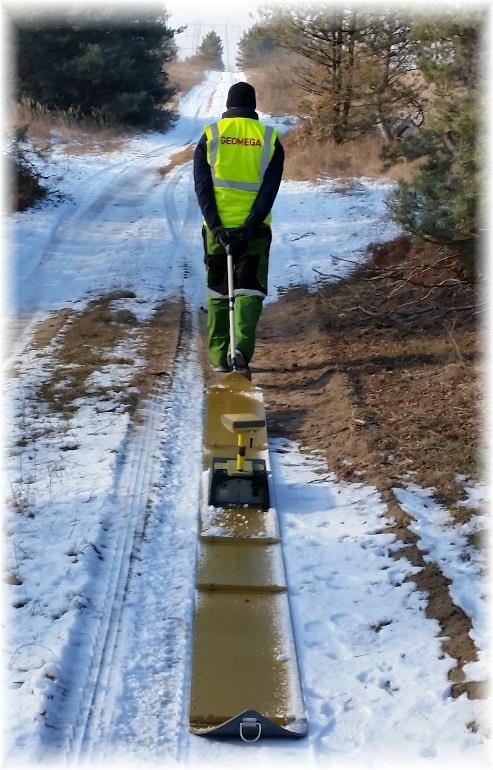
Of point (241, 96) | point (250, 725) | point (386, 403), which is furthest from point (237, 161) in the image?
point (250, 725)

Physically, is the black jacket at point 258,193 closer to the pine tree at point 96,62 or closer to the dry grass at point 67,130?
the dry grass at point 67,130

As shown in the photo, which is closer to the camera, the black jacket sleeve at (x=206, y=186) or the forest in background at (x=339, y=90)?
the black jacket sleeve at (x=206, y=186)

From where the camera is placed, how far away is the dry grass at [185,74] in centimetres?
5097

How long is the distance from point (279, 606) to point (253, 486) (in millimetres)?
1123

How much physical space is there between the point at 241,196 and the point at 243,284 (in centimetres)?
72

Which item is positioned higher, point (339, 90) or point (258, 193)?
point (339, 90)

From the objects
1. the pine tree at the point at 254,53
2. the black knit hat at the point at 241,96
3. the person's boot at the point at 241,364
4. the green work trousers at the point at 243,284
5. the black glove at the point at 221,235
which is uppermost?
the pine tree at the point at 254,53

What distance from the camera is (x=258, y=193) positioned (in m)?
6.79

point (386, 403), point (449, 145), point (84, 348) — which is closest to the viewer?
point (386, 403)

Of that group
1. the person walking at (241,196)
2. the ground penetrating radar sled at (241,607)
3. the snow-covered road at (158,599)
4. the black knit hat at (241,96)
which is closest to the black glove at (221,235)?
the person walking at (241,196)

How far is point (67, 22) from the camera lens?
24.3 meters

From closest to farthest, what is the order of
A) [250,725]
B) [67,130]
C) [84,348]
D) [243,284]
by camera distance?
1. [250,725]
2. [243,284]
3. [84,348]
4. [67,130]

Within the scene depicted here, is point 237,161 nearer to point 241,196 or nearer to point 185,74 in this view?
point 241,196

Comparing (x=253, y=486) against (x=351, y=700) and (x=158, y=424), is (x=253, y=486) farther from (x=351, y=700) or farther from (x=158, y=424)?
(x=351, y=700)
